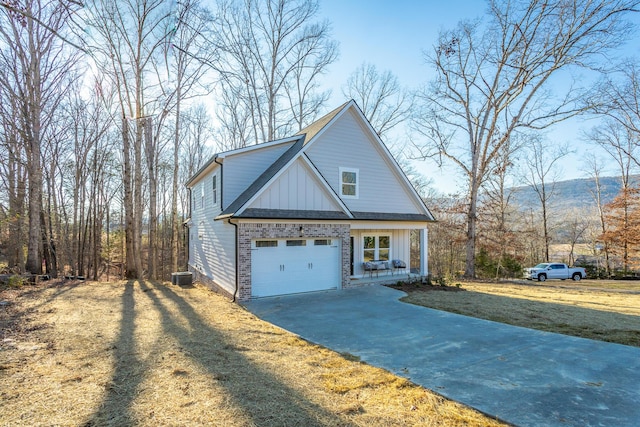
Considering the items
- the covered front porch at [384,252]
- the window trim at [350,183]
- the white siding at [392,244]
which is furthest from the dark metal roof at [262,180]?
the white siding at [392,244]

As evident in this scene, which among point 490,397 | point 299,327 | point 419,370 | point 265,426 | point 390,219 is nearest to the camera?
point 265,426

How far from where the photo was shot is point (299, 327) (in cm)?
772

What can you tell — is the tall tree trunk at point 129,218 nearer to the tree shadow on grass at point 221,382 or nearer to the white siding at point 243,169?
the white siding at point 243,169

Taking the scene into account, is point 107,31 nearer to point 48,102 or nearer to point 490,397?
point 48,102

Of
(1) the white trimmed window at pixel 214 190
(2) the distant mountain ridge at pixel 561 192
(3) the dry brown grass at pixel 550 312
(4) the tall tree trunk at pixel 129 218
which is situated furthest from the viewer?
(2) the distant mountain ridge at pixel 561 192

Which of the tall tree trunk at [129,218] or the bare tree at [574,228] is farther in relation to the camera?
the bare tree at [574,228]

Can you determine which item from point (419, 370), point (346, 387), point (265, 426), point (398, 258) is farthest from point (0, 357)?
point (398, 258)

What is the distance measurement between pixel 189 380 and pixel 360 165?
1130 cm

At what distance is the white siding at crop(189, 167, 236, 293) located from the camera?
1141cm

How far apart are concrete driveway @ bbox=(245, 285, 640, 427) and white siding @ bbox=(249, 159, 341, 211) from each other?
3.49m

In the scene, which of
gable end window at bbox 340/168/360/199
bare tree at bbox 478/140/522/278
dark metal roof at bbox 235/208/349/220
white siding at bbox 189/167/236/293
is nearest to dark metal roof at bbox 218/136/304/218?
dark metal roof at bbox 235/208/349/220

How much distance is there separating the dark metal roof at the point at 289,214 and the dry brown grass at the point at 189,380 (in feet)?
11.5

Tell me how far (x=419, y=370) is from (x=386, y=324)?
2.80 m

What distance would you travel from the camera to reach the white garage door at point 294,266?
10.8 meters
